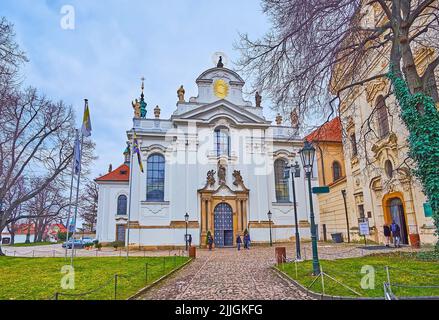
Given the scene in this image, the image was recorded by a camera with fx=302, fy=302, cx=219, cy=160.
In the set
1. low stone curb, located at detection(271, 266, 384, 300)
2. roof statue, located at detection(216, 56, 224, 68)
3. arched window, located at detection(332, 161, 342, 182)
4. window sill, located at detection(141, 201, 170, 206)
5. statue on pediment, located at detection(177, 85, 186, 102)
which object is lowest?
low stone curb, located at detection(271, 266, 384, 300)

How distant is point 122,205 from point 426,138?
31342 mm

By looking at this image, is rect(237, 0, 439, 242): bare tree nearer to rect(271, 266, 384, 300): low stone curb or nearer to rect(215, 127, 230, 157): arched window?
rect(271, 266, 384, 300): low stone curb

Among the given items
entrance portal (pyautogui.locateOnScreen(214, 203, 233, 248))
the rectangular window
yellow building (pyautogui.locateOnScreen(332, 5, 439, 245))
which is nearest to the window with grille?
entrance portal (pyautogui.locateOnScreen(214, 203, 233, 248))

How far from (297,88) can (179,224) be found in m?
21.3

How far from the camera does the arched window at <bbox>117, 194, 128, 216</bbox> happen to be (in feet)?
114

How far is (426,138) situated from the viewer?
34.4ft

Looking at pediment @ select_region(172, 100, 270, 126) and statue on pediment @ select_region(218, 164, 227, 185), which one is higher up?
pediment @ select_region(172, 100, 270, 126)

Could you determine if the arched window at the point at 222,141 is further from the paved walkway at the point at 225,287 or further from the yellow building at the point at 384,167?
the paved walkway at the point at 225,287

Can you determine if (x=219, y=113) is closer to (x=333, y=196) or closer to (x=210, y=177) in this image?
(x=210, y=177)

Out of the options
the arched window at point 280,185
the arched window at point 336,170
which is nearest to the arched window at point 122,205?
the arched window at point 280,185

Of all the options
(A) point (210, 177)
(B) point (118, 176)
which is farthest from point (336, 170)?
(B) point (118, 176)

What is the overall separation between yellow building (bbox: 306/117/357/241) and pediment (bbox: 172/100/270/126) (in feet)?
27.4

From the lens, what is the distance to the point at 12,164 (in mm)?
21875

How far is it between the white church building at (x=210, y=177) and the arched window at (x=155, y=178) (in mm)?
98
